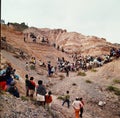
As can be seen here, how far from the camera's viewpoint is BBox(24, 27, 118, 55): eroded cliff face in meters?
82.9

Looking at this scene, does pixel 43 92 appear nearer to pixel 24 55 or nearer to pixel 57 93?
pixel 57 93

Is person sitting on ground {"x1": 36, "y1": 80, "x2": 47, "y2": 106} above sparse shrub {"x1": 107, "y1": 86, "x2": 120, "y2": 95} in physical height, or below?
above

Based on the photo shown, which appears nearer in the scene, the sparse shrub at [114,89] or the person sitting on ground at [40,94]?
the person sitting on ground at [40,94]

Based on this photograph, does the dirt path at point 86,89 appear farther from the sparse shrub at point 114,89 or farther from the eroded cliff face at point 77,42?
the eroded cliff face at point 77,42

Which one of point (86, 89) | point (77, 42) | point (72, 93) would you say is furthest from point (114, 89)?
point (77, 42)

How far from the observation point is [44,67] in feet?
163

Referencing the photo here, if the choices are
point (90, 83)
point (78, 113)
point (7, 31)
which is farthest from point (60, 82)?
point (7, 31)

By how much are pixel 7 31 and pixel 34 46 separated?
5.61 m

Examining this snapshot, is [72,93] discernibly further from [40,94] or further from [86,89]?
[40,94]

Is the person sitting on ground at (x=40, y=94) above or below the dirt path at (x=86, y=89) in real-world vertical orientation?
above

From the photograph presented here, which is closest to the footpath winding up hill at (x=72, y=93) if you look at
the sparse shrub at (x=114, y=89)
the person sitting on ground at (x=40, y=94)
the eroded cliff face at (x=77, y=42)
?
the sparse shrub at (x=114, y=89)

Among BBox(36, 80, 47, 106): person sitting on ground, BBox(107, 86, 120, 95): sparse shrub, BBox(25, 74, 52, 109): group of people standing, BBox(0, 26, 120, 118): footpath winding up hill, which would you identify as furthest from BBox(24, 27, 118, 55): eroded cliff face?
BBox(36, 80, 47, 106): person sitting on ground

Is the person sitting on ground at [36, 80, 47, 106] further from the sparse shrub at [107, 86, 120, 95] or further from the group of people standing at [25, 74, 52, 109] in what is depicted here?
the sparse shrub at [107, 86, 120, 95]

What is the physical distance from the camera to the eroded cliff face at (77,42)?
8295cm
